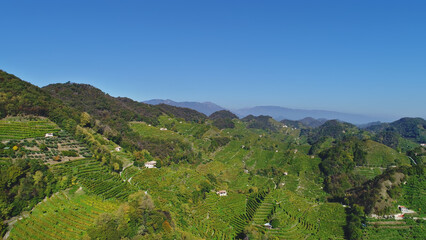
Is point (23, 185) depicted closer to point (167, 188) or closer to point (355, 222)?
point (167, 188)

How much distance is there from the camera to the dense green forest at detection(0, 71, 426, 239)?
28312 mm

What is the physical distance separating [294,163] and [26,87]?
265 ft

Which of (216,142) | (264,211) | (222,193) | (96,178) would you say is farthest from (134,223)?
(216,142)

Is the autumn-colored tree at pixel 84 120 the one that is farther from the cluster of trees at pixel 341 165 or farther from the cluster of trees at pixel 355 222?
the cluster of trees at pixel 341 165

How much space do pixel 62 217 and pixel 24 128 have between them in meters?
26.1

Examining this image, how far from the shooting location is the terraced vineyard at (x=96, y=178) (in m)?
35.0

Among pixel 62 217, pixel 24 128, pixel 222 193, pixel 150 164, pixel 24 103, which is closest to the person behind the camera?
pixel 62 217

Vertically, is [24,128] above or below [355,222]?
above

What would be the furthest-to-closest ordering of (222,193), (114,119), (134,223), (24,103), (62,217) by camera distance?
(114,119)
(24,103)
(222,193)
(134,223)
(62,217)

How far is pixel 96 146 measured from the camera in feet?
164

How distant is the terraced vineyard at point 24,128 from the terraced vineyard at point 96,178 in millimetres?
10895

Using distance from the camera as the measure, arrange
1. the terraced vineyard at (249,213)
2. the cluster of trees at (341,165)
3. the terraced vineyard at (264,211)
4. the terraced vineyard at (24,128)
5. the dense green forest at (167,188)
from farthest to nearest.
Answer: the cluster of trees at (341,165) → the terraced vineyard at (24,128) → the terraced vineyard at (264,211) → the terraced vineyard at (249,213) → the dense green forest at (167,188)

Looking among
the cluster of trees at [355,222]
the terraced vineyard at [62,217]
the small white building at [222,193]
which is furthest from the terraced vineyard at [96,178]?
the cluster of trees at [355,222]

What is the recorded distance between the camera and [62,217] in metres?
27.5
